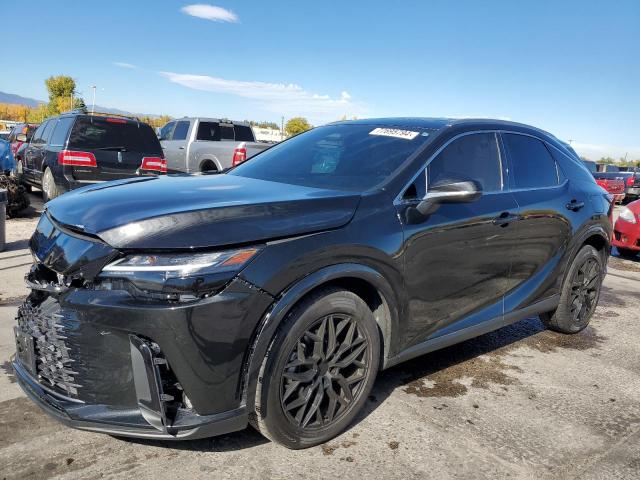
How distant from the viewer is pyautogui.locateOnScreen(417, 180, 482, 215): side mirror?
2.97 meters

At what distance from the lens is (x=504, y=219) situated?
357 cm

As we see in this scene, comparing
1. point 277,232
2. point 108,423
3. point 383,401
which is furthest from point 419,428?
point 108,423

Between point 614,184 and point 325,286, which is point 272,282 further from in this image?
point 614,184

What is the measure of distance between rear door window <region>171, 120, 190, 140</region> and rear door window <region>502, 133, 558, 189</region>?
1081 cm

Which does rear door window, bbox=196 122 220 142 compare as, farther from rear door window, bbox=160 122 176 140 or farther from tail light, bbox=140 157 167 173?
tail light, bbox=140 157 167 173

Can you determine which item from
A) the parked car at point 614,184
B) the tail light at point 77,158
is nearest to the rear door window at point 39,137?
the tail light at point 77,158

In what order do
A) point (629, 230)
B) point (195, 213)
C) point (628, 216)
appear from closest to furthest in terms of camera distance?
point (195, 213), point (629, 230), point (628, 216)

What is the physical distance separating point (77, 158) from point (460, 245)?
7.58 m

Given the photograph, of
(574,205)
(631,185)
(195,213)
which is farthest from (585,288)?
(631,185)

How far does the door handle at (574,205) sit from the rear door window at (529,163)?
21cm

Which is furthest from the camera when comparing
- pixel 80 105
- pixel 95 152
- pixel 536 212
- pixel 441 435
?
pixel 80 105

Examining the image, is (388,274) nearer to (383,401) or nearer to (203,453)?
(383,401)

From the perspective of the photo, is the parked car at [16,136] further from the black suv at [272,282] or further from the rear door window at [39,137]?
the black suv at [272,282]

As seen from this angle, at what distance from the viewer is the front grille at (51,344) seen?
232cm
